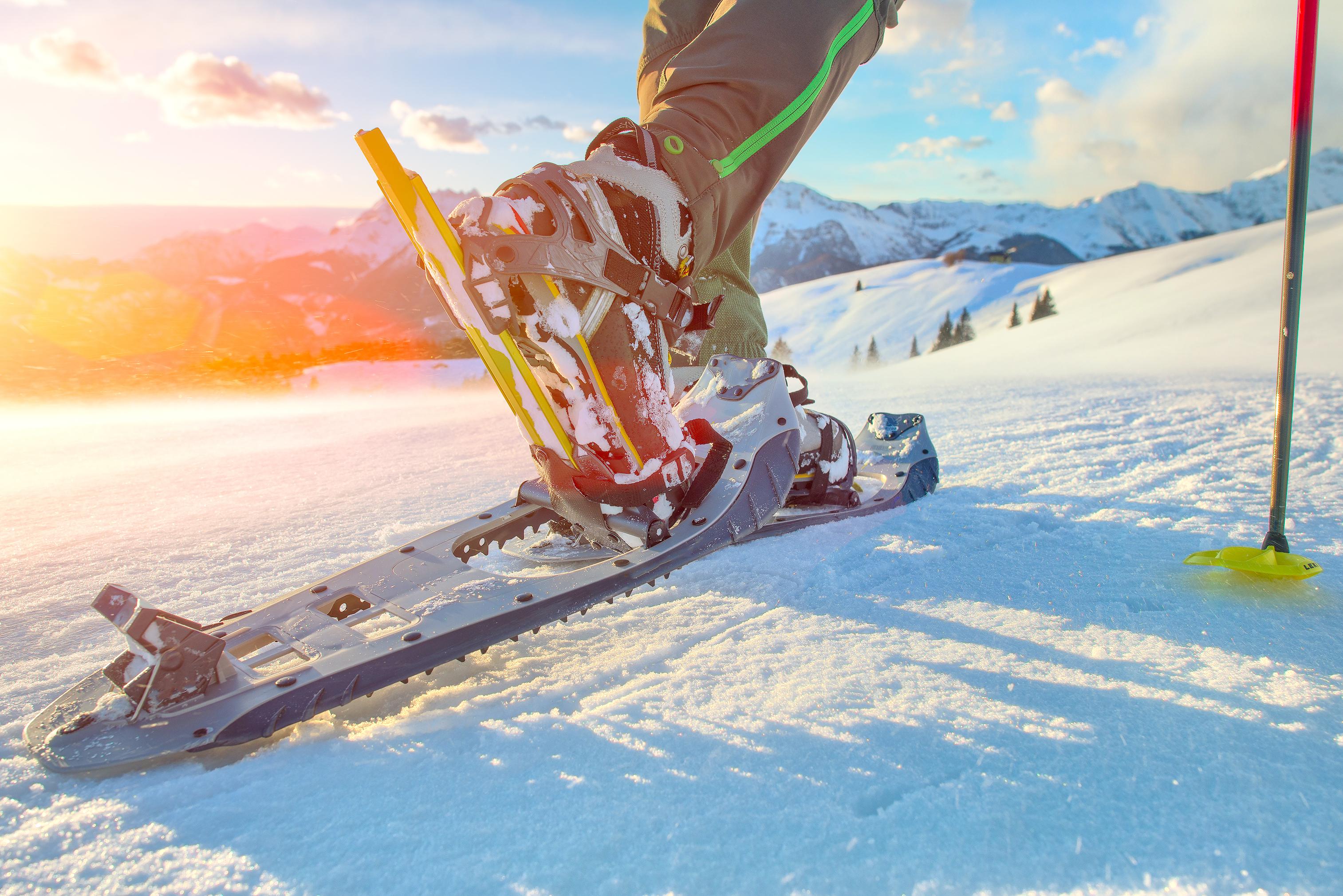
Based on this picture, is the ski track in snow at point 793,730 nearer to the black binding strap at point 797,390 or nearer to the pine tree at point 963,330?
the black binding strap at point 797,390

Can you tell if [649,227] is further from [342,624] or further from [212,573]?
[212,573]

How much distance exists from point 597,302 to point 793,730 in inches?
28.8

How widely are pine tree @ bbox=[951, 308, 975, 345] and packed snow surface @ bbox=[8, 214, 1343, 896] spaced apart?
9.26 metres

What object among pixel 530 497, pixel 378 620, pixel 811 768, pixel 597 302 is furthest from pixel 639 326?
pixel 811 768

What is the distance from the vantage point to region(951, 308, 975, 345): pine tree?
10.8 meters

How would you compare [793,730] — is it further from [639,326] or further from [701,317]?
[701,317]

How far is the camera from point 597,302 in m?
1.23

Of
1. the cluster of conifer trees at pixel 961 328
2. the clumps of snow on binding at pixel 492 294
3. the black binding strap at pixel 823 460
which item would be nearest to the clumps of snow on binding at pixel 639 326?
the clumps of snow on binding at pixel 492 294

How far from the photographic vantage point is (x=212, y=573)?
1480 mm

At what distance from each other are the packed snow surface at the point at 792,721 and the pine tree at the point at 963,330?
926cm

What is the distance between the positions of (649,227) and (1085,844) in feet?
3.38

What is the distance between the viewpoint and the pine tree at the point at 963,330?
1079 centimetres

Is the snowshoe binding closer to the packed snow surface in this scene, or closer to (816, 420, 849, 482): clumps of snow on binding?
the packed snow surface

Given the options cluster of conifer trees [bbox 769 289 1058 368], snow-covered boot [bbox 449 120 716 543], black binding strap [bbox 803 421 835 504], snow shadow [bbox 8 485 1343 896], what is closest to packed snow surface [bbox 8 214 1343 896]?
snow shadow [bbox 8 485 1343 896]
